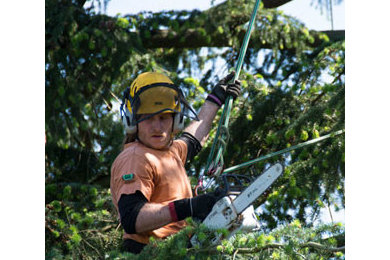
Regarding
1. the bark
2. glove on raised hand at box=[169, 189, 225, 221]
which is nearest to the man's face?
glove on raised hand at box=[169, 189, 225, 221]

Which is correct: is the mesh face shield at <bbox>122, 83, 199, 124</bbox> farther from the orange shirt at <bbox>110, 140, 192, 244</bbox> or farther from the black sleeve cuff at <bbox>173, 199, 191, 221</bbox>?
the black sleeve cuff at <bbox>173, 199, 191, 221</bbox>

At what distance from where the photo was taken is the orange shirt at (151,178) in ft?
8.96

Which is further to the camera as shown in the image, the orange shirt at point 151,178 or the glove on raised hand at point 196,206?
the orange shirt at point 151,178

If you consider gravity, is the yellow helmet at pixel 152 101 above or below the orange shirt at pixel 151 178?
above

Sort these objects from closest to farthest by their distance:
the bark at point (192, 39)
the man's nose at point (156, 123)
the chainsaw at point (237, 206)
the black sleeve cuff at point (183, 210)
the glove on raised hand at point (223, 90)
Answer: the chainsaw at point (237, 206) → the black sleeve cuff at point (183, 210) → the man's nose at point (156, 123) → the glove on raised hand at point (223, 90) → the bark at point (192, 39)

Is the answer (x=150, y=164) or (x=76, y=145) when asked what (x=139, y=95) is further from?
(x=76, y=145)

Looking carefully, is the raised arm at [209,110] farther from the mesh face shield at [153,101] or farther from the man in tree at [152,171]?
the mesh face shield at [153,101]

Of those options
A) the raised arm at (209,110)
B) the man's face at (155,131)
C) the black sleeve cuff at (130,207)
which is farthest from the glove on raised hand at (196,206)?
the raised arm at (209,110)

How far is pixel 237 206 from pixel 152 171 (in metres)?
0.49

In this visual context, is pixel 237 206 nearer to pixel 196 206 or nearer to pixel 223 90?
pixel 196 206

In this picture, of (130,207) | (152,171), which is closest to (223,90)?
(152,171)

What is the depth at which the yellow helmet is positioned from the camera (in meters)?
2.91

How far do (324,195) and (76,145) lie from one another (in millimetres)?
2334

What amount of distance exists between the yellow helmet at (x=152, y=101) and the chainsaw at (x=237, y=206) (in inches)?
22.6
